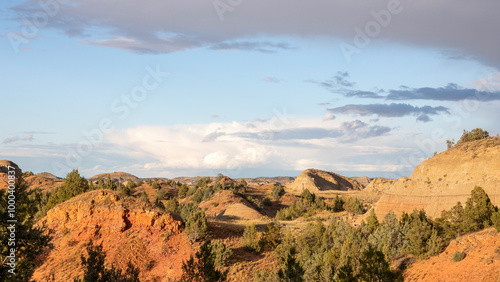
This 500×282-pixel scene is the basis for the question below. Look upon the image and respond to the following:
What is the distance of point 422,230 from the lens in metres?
32.0

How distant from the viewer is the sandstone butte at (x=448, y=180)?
3969 cm

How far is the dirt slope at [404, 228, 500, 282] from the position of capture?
2536 cm

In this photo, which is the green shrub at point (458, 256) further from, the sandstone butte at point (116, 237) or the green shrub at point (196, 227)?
the green shrub at point (196, 227)

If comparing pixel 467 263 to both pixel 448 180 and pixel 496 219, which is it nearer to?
pixel 496 219

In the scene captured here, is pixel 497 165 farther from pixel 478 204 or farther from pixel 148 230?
pixel 148 230

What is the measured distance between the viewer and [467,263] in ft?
88.4

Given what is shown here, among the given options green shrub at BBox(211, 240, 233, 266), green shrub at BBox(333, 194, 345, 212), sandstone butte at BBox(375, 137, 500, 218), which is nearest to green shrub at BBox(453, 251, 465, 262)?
sandstone butte at BBox(375, 137, 500, 218)

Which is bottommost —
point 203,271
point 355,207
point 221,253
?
point 221,253

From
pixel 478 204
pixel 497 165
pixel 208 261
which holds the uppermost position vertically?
pixel 497 165

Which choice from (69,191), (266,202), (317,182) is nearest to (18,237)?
(69,191)

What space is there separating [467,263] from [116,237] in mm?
27981

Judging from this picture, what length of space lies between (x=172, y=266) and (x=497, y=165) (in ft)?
103

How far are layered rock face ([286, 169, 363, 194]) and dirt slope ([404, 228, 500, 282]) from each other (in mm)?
65644

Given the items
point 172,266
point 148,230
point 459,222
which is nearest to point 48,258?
point 148,230
